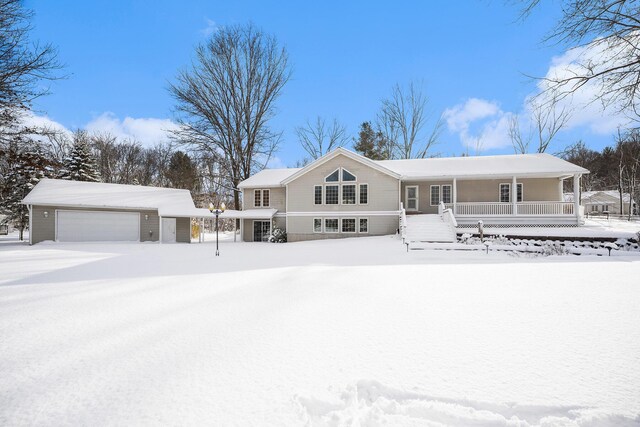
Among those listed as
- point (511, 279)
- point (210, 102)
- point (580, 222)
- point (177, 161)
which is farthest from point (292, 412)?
point (177, 161)

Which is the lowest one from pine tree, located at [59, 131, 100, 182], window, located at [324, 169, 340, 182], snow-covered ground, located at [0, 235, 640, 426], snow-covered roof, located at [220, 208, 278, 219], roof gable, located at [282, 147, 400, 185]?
snow-covered ground, located at [0, 235, 640, 426]

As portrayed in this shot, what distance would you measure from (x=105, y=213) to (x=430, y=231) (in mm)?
22658

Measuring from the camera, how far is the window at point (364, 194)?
21.1 m

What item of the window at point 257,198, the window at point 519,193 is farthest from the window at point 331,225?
the window at point 519,193

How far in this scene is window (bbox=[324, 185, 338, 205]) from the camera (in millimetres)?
21828

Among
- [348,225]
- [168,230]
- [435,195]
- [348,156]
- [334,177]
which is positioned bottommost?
[168,230]

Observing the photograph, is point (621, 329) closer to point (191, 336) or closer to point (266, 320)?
point (266, 320)

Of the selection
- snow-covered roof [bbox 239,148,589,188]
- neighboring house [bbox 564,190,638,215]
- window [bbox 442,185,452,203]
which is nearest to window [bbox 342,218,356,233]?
snow-covered roof [bbox 239,148,589,188]

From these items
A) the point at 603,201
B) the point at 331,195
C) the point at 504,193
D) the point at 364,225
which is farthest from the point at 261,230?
the point at 603,201

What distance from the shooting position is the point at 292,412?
2.22 m

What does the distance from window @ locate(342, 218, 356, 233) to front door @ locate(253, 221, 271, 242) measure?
6623 mm

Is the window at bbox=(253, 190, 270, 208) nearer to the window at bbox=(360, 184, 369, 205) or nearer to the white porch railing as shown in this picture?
the window at bbox=(360, 184, 369, 205)

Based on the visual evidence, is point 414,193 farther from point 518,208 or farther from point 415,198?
point 518,208

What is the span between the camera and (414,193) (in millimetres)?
21828
